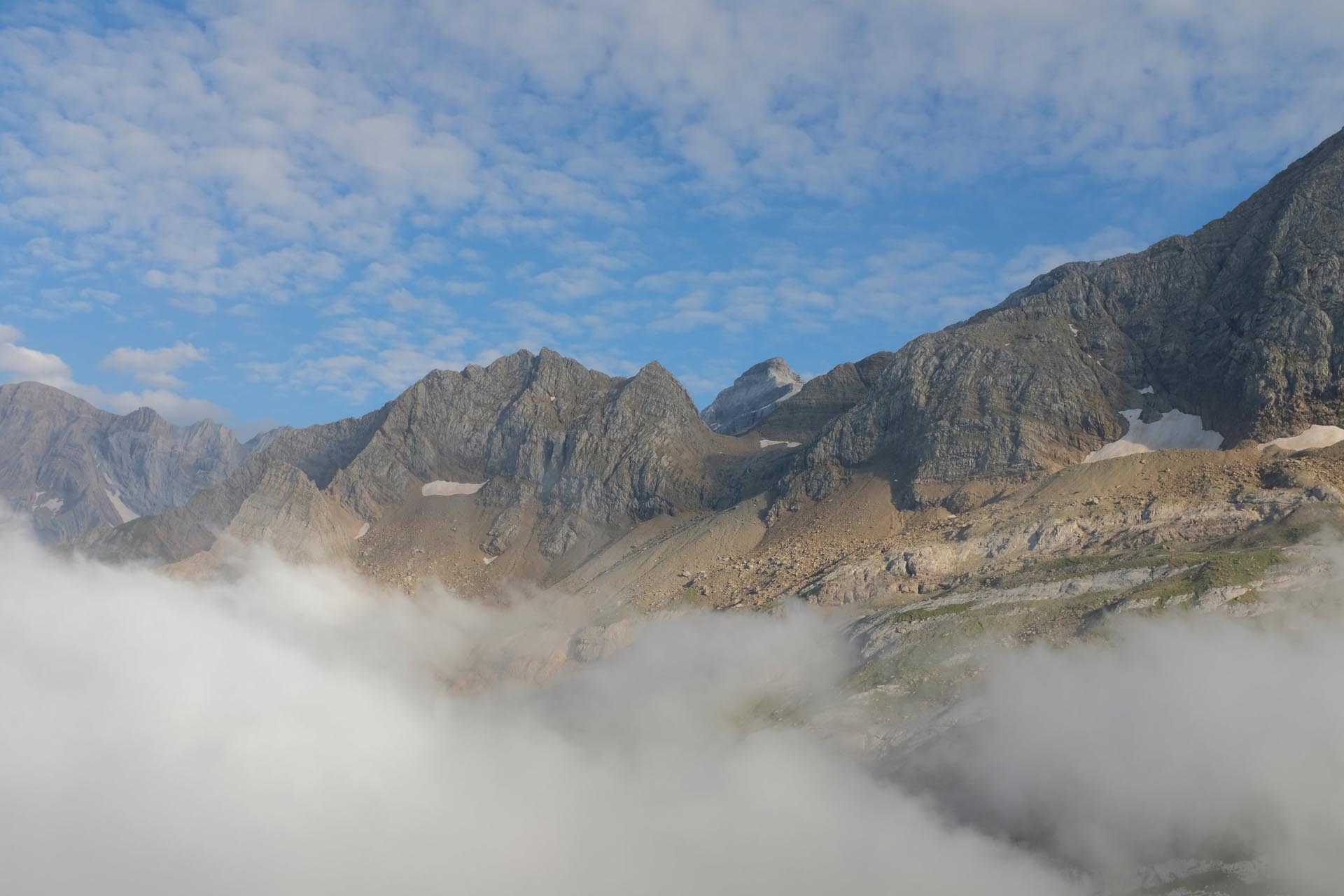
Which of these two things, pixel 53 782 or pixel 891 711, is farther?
pixel 53 782

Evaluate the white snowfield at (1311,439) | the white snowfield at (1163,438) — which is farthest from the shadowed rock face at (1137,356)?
the white snowfield at (1163,438)

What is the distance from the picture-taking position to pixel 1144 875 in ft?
269

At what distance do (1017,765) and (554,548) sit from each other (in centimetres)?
10926

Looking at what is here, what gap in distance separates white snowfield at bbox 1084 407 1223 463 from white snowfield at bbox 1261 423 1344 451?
10.3m

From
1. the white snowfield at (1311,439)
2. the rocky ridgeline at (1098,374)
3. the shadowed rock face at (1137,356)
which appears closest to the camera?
the white snowfield at (1311,439)

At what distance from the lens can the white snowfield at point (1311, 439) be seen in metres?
127

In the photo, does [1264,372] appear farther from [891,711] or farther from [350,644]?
[350,644]

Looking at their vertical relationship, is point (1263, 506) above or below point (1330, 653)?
above

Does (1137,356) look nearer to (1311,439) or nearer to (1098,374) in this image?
(1098,374)

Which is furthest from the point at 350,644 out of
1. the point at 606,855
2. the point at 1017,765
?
the point at 1017,765

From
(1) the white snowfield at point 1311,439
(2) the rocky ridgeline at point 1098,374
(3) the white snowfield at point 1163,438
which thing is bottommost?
(1) the white snowfield at point 1311,439

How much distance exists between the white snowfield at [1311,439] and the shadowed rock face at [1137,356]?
1.23 m

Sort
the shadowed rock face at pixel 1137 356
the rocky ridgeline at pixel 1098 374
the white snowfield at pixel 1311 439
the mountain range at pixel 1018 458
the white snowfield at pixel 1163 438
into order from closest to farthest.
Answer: the white snowfield at pixel 1311 439 < the mountain range at pixel 1018 458 < the shadowed rock face at pixel 1137 356 < the rocky ridgeline at pixel 1098 374 < the white snowfield at pixel 1163 438

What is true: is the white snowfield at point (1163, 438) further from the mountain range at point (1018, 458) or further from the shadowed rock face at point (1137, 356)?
the shadowed rock face at point (1137, 356)
